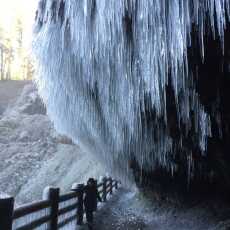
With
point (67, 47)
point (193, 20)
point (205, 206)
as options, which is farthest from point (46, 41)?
point (205, 206)

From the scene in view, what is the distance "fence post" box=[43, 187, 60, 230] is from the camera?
4.58 metres

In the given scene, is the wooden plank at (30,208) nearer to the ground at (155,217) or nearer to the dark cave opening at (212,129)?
the ground at (155,217)

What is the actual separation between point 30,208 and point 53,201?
107 cm

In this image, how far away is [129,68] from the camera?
12.5 ft

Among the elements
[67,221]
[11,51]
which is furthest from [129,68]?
[11,51]

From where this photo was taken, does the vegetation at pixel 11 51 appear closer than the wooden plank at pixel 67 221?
No

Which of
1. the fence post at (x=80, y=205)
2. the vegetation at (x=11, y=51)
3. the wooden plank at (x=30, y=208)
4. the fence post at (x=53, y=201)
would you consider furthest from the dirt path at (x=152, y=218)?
the vegetation at (x=11, y=51)

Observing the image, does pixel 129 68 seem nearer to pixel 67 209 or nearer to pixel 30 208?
pixel 30 208

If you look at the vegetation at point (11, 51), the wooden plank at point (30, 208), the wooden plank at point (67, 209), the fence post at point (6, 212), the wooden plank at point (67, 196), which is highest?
the vegetation at point (11, 51)

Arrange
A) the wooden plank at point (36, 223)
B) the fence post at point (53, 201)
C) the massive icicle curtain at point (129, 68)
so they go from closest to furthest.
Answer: the massive icicle curtain at point (129, 68), the wooden plank at point (36, 223), the fence post at point (53, 201)

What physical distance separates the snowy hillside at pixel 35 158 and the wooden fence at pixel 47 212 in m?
9.41

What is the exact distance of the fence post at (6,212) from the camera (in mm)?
2641

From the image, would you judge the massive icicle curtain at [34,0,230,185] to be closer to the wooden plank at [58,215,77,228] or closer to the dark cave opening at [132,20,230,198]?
Answer: the dark cave opening at [132,20,230,198]

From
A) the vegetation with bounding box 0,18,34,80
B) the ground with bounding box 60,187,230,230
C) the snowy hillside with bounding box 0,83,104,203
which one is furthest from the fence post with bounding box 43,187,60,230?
the vegetation with bounding box 0,18,34,80
